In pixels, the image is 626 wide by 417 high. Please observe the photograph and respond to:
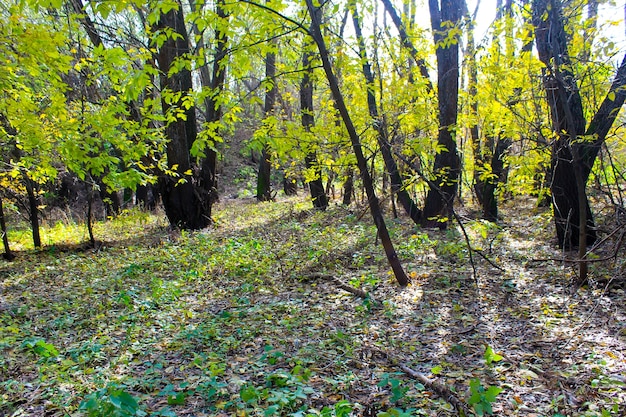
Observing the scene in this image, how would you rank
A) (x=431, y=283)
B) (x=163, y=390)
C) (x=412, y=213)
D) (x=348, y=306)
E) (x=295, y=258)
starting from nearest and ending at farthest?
(x=163, y=390) < (x=348, y=306) < (x=431, y=283) < (x=295, y=258) < (x=412, y=213)

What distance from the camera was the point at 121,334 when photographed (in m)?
4.09

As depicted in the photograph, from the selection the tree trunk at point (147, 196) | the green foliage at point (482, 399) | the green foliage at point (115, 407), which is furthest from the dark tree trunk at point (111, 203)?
the green foliage at point (482, 399)

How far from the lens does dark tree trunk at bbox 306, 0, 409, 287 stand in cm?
438

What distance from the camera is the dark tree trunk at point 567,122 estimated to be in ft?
13.9

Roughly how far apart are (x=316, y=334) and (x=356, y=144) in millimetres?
2074

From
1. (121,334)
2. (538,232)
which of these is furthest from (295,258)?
(538,232)

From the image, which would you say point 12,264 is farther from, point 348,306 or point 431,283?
point 431,283

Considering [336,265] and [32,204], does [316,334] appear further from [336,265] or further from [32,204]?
[32,204]

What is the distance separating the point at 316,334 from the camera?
156 inches

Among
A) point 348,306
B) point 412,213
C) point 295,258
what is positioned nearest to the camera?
point 348,306

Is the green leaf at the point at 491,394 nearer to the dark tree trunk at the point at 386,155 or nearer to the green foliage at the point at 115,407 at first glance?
the green foliage at the point at 115,407

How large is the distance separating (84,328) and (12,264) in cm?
415

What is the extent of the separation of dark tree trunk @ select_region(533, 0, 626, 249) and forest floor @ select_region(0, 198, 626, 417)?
2.16 ft

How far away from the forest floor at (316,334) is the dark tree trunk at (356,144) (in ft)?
1.53
